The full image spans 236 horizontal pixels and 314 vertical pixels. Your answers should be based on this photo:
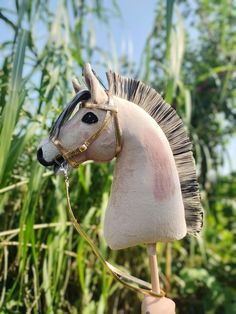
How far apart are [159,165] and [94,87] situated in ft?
0.45

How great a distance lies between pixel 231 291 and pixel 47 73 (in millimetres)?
972

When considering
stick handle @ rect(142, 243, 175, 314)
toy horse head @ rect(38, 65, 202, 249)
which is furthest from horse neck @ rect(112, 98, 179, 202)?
stick handle @ rect(142, 243, 175, 314)

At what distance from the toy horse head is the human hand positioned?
0.26 feet

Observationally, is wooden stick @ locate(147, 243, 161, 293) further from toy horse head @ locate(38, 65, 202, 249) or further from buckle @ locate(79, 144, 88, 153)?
buckle @ locate(79, 144, 88, 153)

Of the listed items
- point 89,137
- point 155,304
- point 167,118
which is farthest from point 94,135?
point 155,304

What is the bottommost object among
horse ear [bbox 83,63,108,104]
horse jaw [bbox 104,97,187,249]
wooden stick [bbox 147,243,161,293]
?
wooden stick [bbox 147,243,161,293]

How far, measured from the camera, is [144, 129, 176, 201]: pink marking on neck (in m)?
0.63

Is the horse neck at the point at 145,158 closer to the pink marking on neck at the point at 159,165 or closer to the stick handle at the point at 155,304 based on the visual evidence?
the pink marking on neck at the point at 159,165

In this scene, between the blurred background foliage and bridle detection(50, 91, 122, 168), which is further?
the blurred background foliage

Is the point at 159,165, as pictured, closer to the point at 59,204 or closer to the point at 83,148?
the point at 83,148

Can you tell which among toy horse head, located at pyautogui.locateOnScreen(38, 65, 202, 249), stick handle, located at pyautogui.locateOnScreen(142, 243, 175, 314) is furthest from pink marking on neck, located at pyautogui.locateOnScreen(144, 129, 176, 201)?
stick handle, located at pyautogui.locateOnScreen(142, 243, 175, 314)

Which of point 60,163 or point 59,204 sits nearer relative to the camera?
point 60,163

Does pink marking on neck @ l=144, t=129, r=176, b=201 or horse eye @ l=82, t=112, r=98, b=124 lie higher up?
horse eye @ l=82, t=112, r=98, b=124

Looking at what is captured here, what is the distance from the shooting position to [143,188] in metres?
0.62
